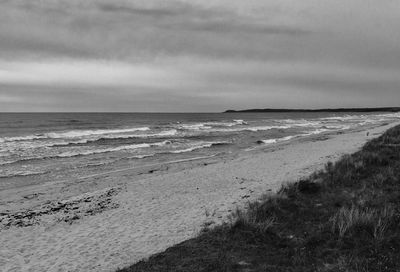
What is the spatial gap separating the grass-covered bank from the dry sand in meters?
1.08

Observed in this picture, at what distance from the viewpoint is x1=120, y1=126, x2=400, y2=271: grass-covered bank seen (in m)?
5.66

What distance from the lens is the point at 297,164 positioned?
18094mm

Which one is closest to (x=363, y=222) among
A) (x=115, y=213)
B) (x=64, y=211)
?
(x=115, y=213)

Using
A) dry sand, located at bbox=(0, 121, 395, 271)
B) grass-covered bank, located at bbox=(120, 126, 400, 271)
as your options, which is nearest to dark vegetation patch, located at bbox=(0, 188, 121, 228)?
dry sand, located at bbox=(0, 121, 395, 271)

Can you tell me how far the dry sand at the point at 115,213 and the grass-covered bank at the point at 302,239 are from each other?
42.5 inches

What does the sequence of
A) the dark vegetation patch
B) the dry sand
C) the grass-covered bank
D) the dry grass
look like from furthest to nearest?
the dark vegetation patch → the dry sand → the dry grass → the grass-covered bank

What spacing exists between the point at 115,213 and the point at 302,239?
5.88 meters

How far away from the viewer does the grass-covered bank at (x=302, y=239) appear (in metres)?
5.66

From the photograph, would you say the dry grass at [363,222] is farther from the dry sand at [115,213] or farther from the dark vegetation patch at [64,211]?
the dark vegetation patch at [64,211]

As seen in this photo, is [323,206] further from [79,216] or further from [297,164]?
[297,164]

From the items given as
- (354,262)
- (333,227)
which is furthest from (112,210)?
(354,262)

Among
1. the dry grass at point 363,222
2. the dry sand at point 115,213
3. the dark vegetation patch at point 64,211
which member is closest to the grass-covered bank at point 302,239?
the dry grass at point 363,222

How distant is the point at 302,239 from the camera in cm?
655

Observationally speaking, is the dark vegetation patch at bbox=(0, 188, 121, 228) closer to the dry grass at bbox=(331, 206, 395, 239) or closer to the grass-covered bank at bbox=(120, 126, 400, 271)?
the grass-covered bank at bbox=(120, 126, 400, 271)
